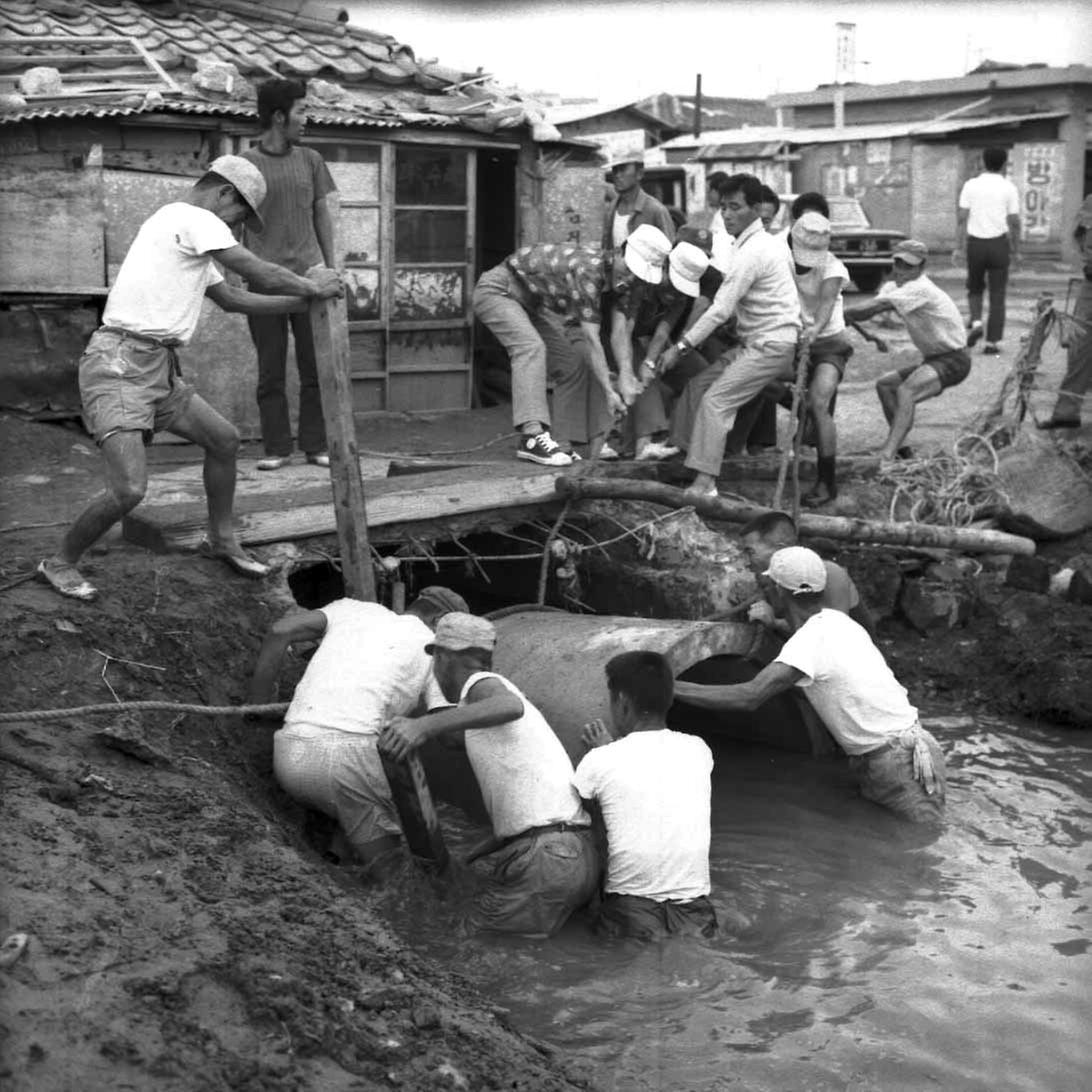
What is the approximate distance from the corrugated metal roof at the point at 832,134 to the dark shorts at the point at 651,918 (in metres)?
25.9

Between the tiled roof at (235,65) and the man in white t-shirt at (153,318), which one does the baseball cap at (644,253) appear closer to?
the man in white t-shirt at (153,318)

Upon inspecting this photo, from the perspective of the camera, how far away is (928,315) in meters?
10.8

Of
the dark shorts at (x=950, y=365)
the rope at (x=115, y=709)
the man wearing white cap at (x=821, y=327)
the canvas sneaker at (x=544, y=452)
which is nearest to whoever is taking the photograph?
the rope at (x=115, y=709)

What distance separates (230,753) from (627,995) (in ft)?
6.87

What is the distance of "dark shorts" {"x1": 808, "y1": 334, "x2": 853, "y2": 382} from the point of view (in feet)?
33.4

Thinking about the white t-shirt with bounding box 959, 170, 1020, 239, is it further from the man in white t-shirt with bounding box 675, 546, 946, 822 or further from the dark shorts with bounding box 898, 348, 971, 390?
the man in white t-shirt with bounding box 675, 546, 946, 822

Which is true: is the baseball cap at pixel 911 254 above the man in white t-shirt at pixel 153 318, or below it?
above

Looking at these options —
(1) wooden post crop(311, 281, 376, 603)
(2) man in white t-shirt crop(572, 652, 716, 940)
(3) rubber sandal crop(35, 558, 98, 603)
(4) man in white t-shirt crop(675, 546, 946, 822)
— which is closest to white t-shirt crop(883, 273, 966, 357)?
(4) man in white t-shirt crop(675, 546, 946, 822)

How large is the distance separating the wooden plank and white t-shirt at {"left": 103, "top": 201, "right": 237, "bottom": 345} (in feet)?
4.20

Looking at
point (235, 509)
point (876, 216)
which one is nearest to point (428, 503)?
point (235, 509)

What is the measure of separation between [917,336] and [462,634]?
5649mm

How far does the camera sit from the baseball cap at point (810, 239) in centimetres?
1013

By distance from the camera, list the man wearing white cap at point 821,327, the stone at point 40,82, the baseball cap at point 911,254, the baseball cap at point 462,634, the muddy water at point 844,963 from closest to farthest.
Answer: the muddy water at point 844,963 < the baseball cap at point 462,634 < the man wearing white cap at point 821,327 < the stone at point 40,82 < the baseball cap at point 911,254

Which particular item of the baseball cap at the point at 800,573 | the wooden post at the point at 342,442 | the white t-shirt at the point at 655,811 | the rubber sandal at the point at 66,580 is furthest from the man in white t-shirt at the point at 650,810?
the rubber sandal at the point at 66,580
